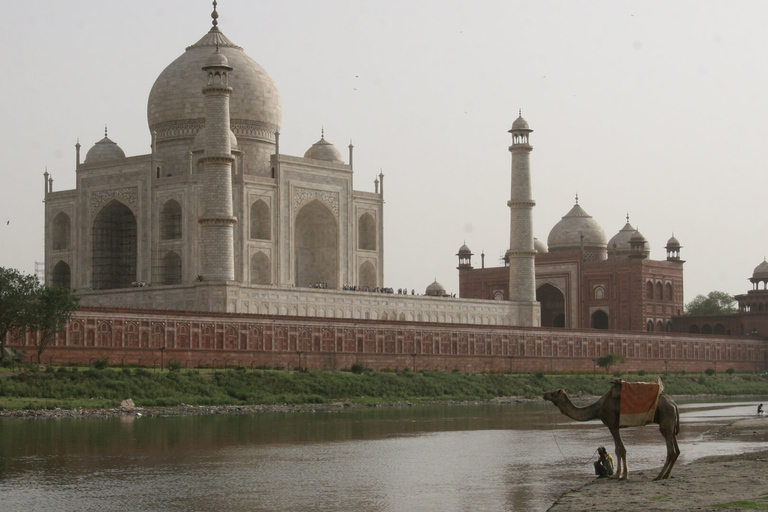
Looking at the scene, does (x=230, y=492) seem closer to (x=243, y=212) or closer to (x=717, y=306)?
(x=243, y=212)

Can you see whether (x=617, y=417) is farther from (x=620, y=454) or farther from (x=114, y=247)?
(x=114, y=247)

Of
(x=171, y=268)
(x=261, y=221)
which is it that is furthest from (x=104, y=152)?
(x=261, y=221)

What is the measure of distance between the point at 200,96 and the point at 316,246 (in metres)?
8.59

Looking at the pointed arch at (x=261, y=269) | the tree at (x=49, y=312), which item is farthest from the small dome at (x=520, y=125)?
the tree at (x=49, y=312)

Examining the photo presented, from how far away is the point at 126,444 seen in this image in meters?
23.2

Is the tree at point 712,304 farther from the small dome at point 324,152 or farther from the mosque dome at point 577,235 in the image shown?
the small dome at point 324,152

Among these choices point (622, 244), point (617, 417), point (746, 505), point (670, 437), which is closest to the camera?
point (746, 505)

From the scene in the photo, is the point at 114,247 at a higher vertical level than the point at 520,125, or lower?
lower

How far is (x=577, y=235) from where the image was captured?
241ft

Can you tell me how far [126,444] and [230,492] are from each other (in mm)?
7200

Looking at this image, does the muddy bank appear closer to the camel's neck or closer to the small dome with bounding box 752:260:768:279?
the camel's neck

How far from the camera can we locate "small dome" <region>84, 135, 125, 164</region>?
55500 millimetres

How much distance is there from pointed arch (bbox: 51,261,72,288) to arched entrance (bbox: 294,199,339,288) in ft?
33.5

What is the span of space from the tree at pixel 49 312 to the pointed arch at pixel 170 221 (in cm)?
1544
